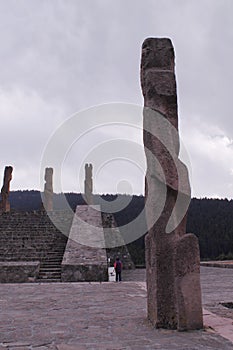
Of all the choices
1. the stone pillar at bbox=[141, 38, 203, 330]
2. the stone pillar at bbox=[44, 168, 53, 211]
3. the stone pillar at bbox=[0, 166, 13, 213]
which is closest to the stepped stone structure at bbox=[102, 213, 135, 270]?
the stone pillar at bbox=[0, 166, 13, 213]

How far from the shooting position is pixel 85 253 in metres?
12.5

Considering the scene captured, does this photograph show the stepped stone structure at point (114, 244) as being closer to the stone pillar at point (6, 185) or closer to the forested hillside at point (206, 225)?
the forested hillside at point (206, 225)

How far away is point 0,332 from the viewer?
4.47m

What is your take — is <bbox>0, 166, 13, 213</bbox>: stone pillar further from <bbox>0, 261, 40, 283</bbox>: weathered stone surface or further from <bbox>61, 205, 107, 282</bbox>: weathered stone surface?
<bbox>0, 261, 40, 283</bbox>: weathered stone surface

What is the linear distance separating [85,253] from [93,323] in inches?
301

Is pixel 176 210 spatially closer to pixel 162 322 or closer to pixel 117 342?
pixel 162 322

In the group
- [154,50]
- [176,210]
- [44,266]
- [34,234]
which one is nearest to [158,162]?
[176,210]

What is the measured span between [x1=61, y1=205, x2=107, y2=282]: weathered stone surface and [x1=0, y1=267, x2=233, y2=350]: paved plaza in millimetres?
2915

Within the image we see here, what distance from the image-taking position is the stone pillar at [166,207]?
4.36 metres

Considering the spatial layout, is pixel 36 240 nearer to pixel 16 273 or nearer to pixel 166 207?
pixel 16 273

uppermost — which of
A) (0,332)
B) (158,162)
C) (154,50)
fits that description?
(154,50)

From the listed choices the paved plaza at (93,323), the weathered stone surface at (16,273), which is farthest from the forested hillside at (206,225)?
the paved plaza at (93,323)

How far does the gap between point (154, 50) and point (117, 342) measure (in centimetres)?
352

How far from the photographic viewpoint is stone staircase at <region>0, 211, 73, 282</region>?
1297 centimetres
